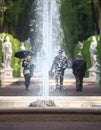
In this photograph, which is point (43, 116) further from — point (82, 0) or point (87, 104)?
point (82, 0)

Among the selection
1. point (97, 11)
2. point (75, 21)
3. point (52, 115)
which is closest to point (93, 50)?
point (97, 11)

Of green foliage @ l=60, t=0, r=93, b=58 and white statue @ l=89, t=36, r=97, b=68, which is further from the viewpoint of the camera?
green foliage @ l=60, t=0, r=93, b=58

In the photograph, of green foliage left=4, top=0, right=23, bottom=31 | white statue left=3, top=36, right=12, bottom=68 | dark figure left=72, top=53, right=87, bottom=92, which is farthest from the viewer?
green foliage left=4, top=0, right=23, bottom=31

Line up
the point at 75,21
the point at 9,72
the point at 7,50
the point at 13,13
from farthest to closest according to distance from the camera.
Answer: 1. the point at 75,21
2. the point at 13,13
3. the point at 9,72
4. the point at 7,50

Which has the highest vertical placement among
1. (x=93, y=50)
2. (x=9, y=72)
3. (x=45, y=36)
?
(x=45, y=36)

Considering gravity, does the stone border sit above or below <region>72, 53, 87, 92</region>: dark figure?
below

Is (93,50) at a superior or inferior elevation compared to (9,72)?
superior

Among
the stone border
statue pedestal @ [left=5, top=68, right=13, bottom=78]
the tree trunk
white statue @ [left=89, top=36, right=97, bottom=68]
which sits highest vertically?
the tree trunk

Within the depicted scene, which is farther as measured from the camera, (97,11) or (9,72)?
(97,11)

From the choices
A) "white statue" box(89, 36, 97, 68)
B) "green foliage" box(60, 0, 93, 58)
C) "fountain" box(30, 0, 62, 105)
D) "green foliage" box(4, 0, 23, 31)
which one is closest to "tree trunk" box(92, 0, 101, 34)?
"fountain" box(30, 0, 62, 105)

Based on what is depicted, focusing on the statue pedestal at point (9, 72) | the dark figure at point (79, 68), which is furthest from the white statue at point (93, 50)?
the dark figure at point (79, 68)

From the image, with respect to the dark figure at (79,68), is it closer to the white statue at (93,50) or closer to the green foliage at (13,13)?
the white statue at (93,50)

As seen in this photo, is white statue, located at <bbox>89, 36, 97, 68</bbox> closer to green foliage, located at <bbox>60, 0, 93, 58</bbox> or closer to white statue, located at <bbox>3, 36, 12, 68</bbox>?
white statue, located at <bbox>3, 36, 12, 68</bbox>

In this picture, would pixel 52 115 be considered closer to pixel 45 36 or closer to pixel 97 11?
pixel 45 36
